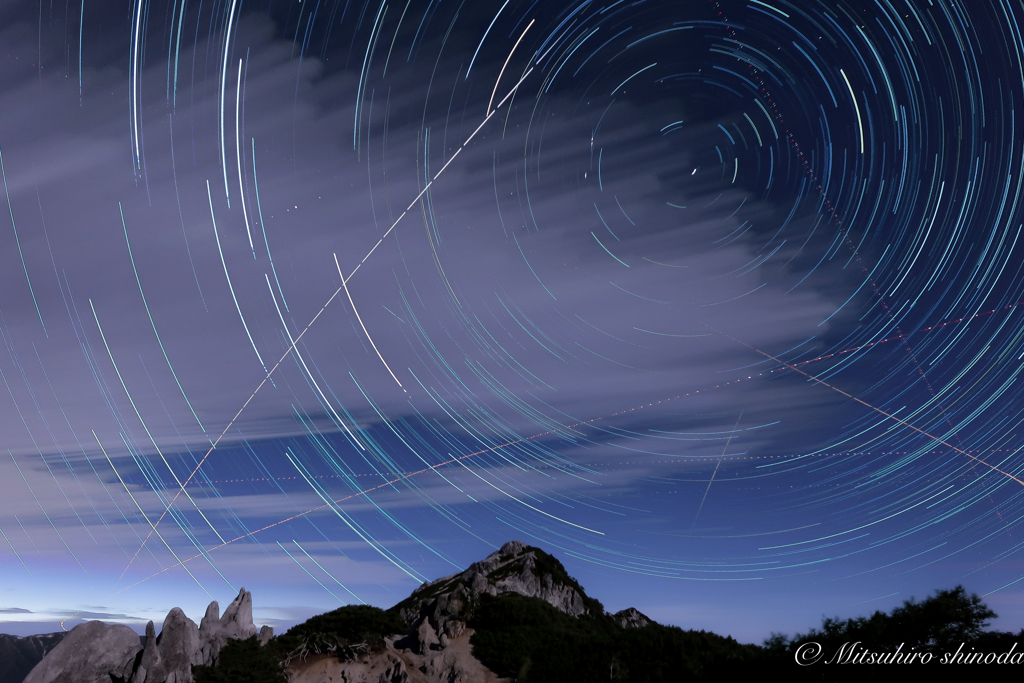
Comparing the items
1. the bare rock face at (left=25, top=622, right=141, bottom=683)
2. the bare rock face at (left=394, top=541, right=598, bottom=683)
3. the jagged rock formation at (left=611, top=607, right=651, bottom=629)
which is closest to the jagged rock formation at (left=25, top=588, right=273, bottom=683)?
the bare rock face at (left=25, top=622, right=141, bottom=683)

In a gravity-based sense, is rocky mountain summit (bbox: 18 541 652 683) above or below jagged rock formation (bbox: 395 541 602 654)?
below

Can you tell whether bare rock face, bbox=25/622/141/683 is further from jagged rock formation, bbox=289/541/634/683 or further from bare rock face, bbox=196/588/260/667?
jagged rock formation, bbox=289/541/634/683

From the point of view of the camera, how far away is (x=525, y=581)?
280 feet

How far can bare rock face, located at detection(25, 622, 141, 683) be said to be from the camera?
155ft

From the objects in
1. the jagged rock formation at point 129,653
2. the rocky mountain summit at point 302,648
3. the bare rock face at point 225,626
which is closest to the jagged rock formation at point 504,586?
the rocky mountain summit at point 302,648

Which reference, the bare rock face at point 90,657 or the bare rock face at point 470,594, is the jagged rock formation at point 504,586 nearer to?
the bare rock face at point 470,594

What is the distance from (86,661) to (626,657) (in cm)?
4381

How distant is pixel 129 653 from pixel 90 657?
2822 millimetres

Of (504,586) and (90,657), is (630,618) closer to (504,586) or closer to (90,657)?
(504,586)

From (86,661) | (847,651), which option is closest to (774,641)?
(847,651)

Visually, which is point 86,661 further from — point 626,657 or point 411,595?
point 411,595

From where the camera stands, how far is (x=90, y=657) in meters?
48.0

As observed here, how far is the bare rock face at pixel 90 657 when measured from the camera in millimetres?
47156

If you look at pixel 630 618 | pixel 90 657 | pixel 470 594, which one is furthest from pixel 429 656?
pixel 630 618
